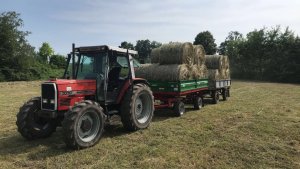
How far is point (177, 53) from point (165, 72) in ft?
2.94

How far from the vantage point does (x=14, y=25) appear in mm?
37250

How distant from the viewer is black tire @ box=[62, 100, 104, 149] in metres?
6.13

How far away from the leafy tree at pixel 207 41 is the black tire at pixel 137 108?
43.9 metres

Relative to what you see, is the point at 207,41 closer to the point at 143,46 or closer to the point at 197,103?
the point at 143,46

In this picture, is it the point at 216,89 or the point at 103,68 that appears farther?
the point at 216,89

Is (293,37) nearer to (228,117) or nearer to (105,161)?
(228,117)

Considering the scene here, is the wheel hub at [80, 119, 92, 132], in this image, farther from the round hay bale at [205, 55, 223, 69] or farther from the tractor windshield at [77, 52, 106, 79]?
the round hay bale at [205, 55, 223, 69]

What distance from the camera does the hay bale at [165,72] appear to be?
34.3 ft

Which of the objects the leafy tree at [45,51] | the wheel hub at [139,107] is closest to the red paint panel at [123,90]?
the wheel hub at [139,107]

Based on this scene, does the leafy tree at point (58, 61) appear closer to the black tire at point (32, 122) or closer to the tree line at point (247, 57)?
the tree line at point (247, 57)

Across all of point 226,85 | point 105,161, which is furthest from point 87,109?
point 226,85

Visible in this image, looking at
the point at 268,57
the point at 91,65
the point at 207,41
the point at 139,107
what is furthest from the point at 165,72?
the point at 207,41

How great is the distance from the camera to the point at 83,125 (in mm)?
6527

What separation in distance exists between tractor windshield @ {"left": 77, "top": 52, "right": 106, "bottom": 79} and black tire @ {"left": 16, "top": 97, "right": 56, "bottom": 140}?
1.22m
